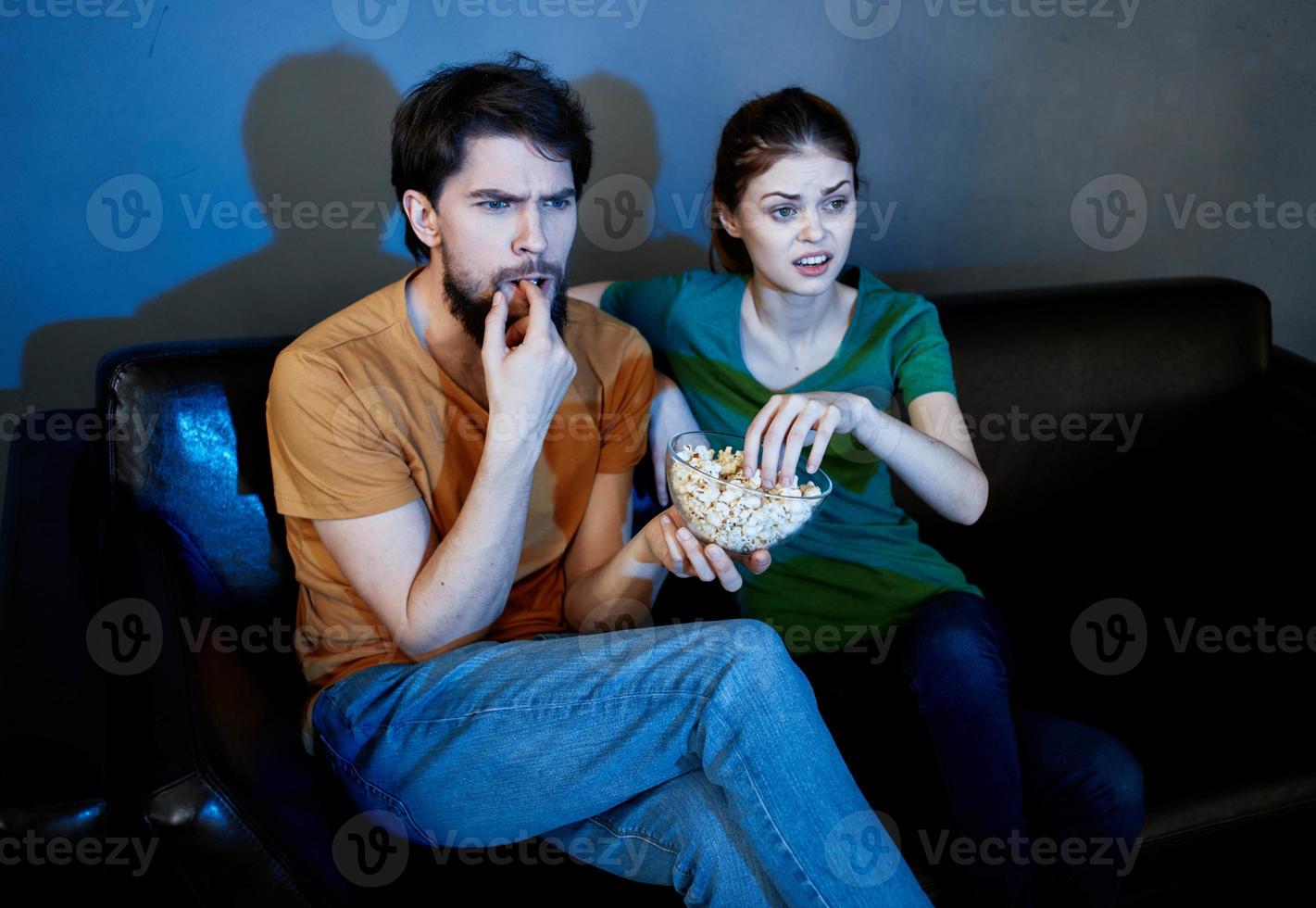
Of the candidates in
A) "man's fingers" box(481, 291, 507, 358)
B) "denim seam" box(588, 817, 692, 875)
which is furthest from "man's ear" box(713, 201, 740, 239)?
"denim seam" box(588, 817, 692, 875)

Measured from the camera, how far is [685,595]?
170 centimetres

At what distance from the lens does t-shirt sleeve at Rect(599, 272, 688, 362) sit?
165cm

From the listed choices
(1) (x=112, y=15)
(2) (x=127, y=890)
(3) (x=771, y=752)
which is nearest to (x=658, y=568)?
(3) (x=771, y=752)

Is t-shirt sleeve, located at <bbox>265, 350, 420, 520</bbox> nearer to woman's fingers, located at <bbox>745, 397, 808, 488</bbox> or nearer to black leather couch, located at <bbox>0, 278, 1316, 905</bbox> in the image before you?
black leather couch, located at <bbox>0, 278, 1316, 905</bbox>

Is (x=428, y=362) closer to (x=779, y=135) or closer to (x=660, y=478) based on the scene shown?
(x=660, y=478)

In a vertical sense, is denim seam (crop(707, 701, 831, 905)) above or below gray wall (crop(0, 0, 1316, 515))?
below

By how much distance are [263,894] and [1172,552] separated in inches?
65.7

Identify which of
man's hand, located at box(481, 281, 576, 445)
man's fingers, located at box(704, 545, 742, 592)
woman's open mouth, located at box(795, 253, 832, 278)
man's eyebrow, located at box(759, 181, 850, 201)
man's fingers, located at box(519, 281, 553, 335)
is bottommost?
man's fingers, located at box(704, 545, 742, 592)

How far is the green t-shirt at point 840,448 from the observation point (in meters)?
1.55

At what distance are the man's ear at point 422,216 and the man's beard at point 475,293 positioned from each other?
0.09 feet

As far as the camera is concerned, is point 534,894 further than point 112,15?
No

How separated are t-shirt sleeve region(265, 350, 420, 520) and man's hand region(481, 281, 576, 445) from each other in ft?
0.50

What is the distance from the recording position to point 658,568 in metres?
1.44

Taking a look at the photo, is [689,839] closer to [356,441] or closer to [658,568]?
[658,568]
